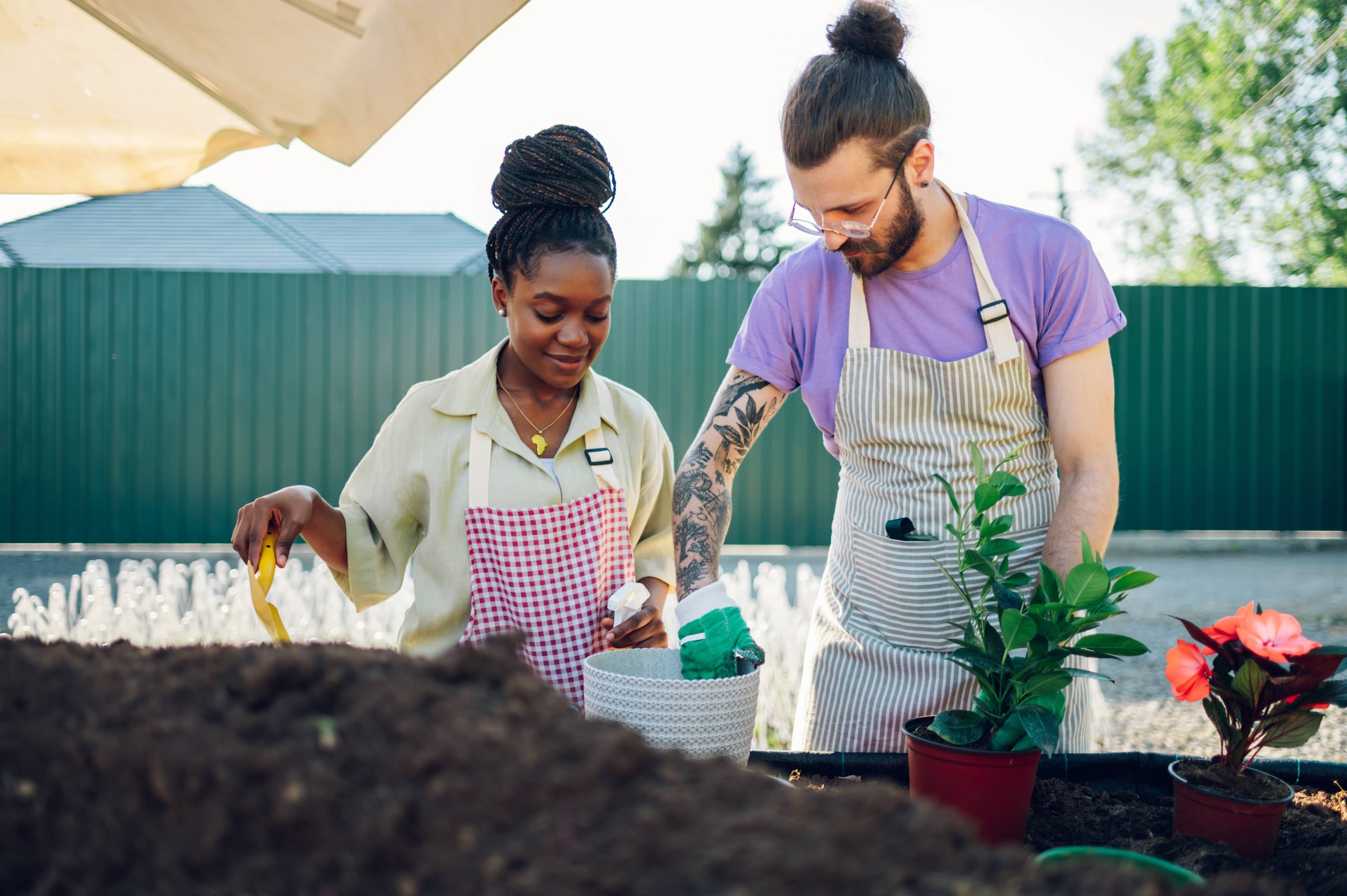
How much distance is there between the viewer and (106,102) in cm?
188

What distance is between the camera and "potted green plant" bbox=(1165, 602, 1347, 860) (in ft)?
2.97

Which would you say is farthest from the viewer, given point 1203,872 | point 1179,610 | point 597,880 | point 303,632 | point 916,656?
point 1179,610

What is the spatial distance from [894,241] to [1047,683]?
2.82ft

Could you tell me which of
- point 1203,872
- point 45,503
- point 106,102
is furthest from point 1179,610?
point 45,503

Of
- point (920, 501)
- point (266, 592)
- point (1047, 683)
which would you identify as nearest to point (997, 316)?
point (920, 501)

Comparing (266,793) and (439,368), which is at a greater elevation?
(439,368)

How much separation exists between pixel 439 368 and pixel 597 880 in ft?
26.1

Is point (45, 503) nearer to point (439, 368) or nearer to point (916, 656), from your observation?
point (439, 368)

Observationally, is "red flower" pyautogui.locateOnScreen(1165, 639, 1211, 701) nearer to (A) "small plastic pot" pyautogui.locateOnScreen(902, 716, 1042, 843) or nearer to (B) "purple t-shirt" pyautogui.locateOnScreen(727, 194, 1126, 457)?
(A) "small plastic pot" pyautogui.locateOnScreen(902, 716, 1042, 843)

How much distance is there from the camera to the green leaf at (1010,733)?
922 millimetres

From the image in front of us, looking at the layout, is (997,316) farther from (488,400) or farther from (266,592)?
(266,592)

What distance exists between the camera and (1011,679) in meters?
0.94

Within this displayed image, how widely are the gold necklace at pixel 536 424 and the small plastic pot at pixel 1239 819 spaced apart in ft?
3.69

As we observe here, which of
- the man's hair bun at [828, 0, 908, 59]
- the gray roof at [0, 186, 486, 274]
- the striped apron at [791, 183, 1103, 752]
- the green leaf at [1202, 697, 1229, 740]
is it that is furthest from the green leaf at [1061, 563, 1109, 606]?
the gray roof at [0, 186, 486, 274]
